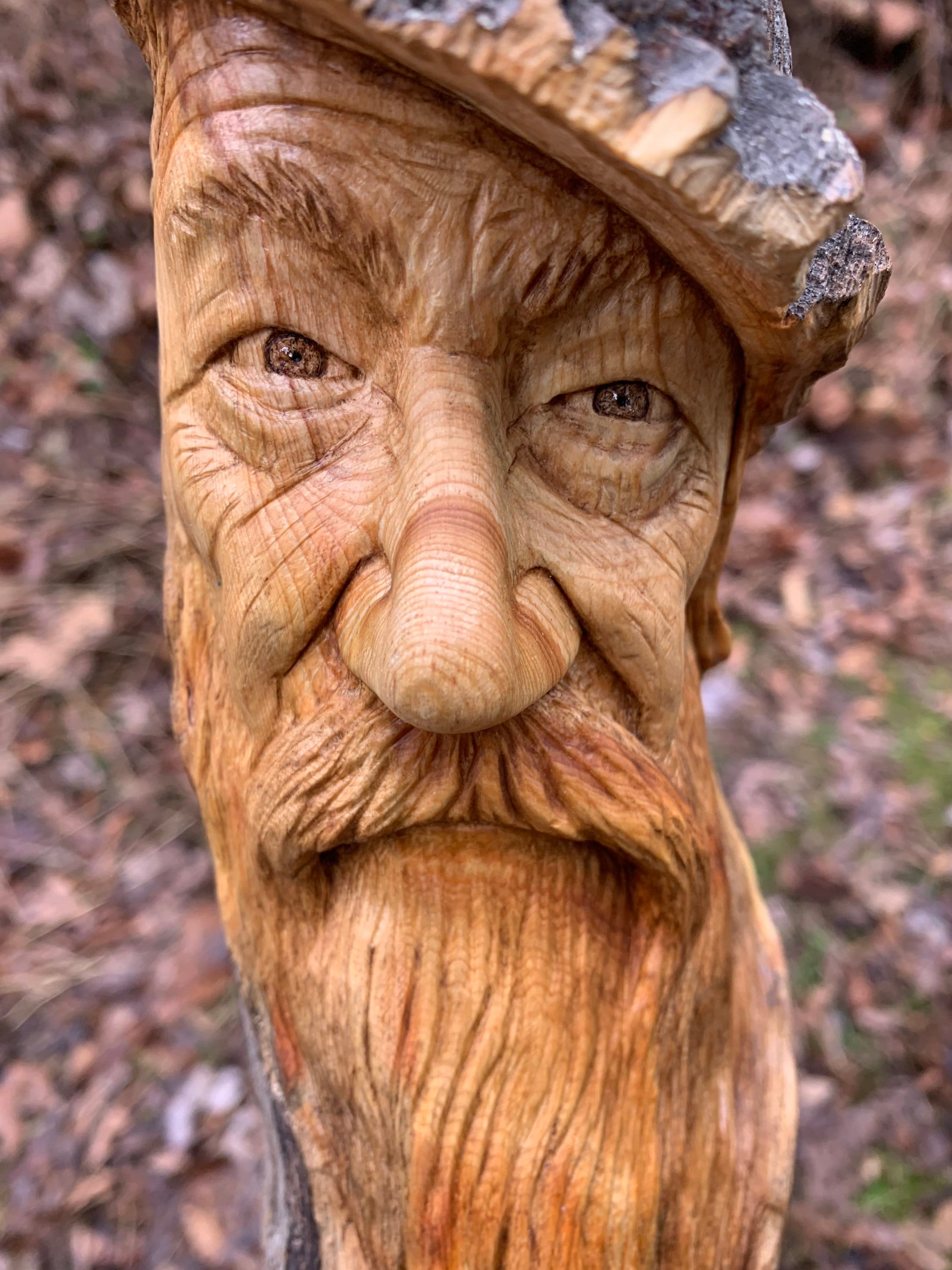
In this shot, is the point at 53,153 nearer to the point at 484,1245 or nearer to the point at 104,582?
the point at 104,582

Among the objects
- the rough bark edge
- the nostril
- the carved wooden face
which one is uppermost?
the carved wooden face

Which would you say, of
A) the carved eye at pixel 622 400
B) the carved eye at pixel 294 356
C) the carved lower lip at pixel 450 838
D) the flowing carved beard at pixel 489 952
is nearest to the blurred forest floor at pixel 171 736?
the flowing carved beard at pixel 489 952

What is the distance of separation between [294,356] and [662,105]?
433 mm

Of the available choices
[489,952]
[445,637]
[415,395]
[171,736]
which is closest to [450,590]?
[445,637]

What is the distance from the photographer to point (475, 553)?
2.83 feet

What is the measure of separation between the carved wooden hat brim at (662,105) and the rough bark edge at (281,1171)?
102cm

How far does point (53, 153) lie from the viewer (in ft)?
10.6

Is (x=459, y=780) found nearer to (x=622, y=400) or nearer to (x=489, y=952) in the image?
(x=489, y=952)

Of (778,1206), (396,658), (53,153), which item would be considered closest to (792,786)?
(778,1206)

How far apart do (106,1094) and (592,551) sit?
1862 mm

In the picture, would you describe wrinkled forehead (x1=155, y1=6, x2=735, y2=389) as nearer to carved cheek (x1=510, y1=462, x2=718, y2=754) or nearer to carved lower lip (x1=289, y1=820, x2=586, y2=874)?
carved cheek (x1=510, y1=462, x2=718, y2=754)

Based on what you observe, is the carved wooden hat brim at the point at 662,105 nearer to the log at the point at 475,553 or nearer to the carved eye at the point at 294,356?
the log at the point at 475,553

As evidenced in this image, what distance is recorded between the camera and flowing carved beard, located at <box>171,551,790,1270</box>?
1.01m

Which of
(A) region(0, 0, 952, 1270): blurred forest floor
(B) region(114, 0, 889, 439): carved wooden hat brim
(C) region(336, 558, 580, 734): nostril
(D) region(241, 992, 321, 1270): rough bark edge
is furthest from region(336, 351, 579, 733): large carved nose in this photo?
(A) region(0, 0, 952, 1270): blurred forest floor
